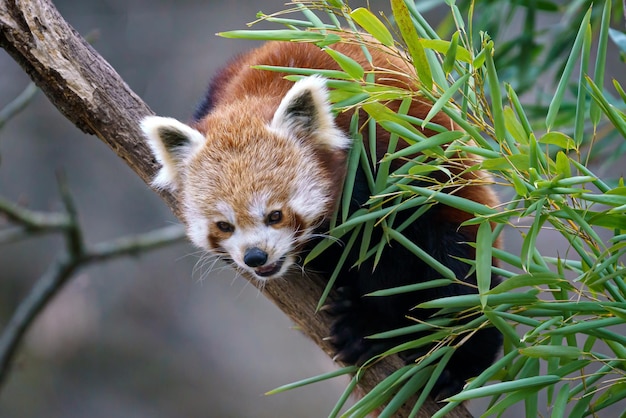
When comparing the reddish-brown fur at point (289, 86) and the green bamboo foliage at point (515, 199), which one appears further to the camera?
the reddish-brown fur at point (289, 86)

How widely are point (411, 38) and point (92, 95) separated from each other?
37.8 inches

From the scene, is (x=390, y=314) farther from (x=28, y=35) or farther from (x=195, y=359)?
(x=195, y=359)

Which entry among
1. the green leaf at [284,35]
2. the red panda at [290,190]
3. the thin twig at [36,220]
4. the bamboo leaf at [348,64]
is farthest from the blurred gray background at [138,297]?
the bamboo leaf at [348,64]

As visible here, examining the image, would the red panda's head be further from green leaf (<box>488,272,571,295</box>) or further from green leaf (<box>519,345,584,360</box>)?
green leaf (<box>519,345,584,360</box>)

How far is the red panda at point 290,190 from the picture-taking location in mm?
1979

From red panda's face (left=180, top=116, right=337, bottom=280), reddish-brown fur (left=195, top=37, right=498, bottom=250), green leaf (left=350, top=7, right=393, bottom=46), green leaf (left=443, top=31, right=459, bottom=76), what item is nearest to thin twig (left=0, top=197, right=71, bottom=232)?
reddish-brown fur (left=195, top=37, right=498, bottom=250)

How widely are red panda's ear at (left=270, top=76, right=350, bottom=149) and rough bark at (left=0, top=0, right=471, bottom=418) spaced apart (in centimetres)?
41

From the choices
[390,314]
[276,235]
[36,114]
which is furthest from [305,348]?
[276,235]

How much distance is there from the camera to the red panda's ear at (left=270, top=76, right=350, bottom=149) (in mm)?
1946

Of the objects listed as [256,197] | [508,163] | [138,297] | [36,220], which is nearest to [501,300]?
[508,163]

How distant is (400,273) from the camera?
7.50 ft

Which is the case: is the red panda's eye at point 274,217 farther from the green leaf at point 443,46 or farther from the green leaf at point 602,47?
the green leaf at point 602,47

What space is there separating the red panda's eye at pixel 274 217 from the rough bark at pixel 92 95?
22 centimetres

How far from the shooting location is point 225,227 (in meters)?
2.01
